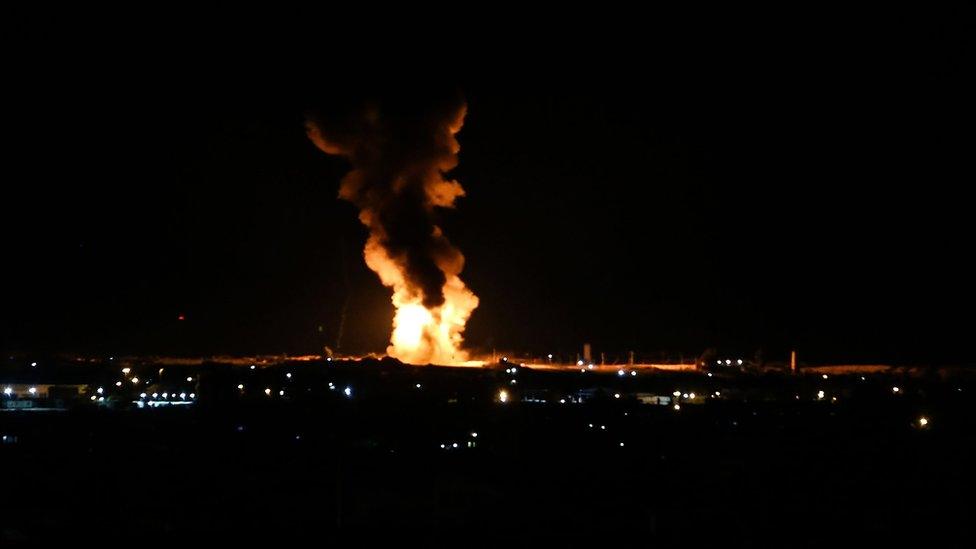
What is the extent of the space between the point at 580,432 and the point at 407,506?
1040 centimetres

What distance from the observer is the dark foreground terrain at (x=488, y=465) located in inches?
691

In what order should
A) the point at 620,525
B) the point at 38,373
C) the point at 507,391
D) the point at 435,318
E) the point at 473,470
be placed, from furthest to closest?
the point at 435,318 → the point at 38,373 → the point at 507,391 → the point at 473,470 → the point at 620,525

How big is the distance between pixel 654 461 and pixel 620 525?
7.07 meters

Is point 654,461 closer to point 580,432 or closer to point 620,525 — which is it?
Answer: point 580,432

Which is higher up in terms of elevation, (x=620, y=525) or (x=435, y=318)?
(x=435, y=318)

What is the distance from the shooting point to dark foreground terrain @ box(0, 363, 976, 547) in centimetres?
1755

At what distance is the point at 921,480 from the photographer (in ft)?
74.6

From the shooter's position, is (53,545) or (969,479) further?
(969,479)

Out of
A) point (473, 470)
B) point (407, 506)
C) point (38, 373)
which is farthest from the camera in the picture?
point (38, 373)

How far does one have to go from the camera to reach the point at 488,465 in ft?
80.6

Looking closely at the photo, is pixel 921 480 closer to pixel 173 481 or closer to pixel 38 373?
pixel 173 481

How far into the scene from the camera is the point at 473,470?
78.6ft

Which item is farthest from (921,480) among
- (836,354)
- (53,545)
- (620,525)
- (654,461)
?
(836,354)

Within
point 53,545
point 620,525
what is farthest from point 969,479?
point 53,545
